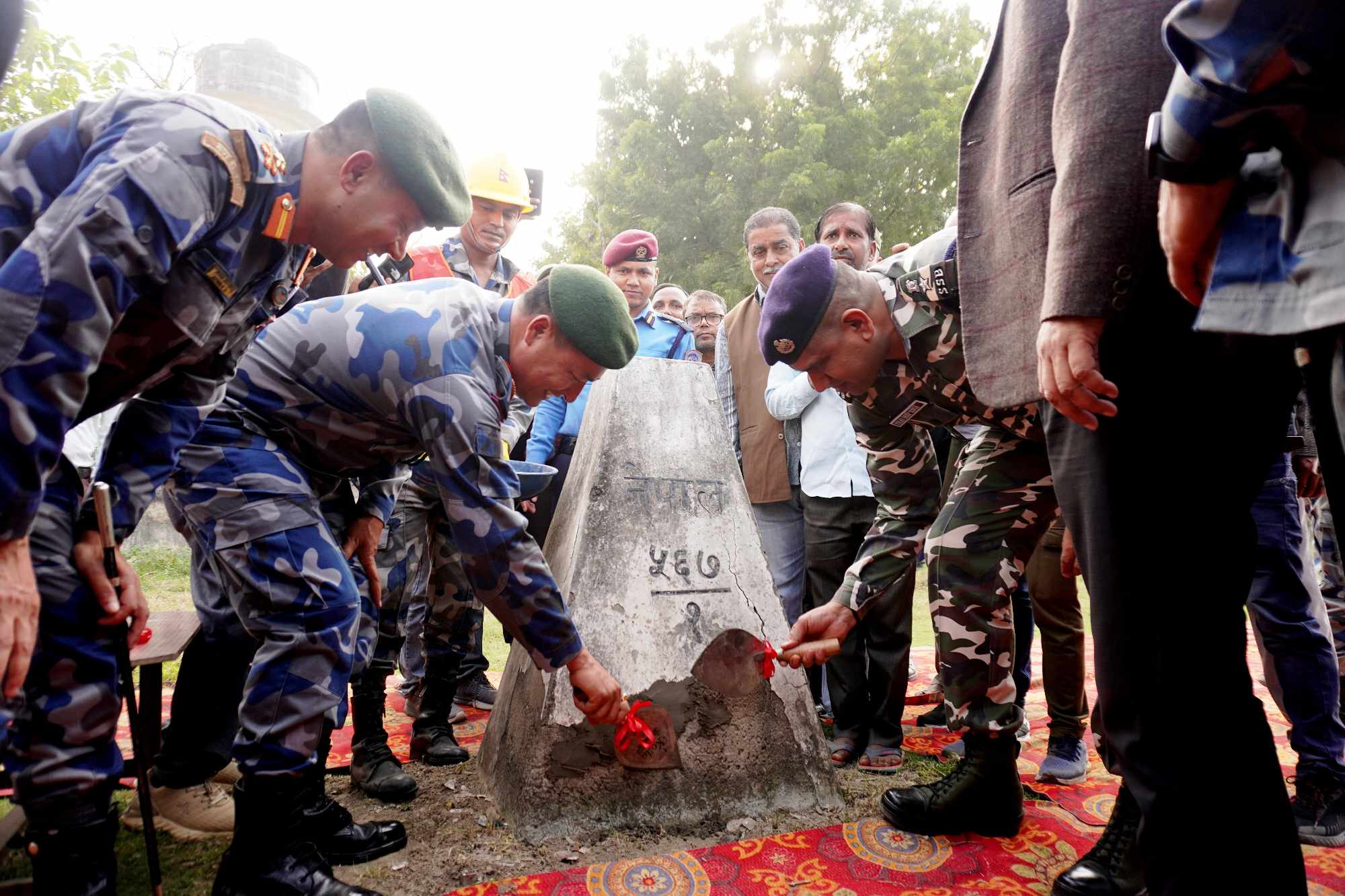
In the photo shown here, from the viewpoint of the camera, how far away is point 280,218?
156cm

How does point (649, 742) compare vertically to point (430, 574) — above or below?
below

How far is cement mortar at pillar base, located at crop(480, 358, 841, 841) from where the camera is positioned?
2.22 m

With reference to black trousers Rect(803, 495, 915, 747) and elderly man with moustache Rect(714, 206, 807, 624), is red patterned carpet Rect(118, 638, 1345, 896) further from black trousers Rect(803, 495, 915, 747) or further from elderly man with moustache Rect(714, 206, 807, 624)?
elderly man with moustache Rect(714, 206, 807, 624)

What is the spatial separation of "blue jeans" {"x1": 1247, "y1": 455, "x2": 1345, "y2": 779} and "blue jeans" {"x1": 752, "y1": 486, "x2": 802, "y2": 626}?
66.5 inches

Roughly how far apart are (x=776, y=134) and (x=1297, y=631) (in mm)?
14179

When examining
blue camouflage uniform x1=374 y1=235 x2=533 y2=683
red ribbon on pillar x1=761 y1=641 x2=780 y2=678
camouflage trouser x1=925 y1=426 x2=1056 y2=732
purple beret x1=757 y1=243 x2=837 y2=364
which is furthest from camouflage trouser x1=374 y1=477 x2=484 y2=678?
camouflage trouser x1=925 y1=426 x2=1056 y2=732

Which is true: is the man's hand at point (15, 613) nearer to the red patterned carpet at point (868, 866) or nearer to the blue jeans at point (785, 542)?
the red patterned carpet at point (868, 866)

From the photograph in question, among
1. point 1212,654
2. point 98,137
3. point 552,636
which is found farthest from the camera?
point 552,636

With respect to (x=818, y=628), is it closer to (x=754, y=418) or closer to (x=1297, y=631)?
(x=1297, y=631)

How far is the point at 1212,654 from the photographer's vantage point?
1.14 meters

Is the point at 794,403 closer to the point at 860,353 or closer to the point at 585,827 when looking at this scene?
the point at 860,353

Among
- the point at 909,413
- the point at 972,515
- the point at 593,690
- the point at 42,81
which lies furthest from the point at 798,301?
the point at 42,81

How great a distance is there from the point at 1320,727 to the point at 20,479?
→ 9.93 feet

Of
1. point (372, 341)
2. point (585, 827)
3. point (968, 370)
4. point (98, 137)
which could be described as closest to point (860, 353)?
point (968, 370)
